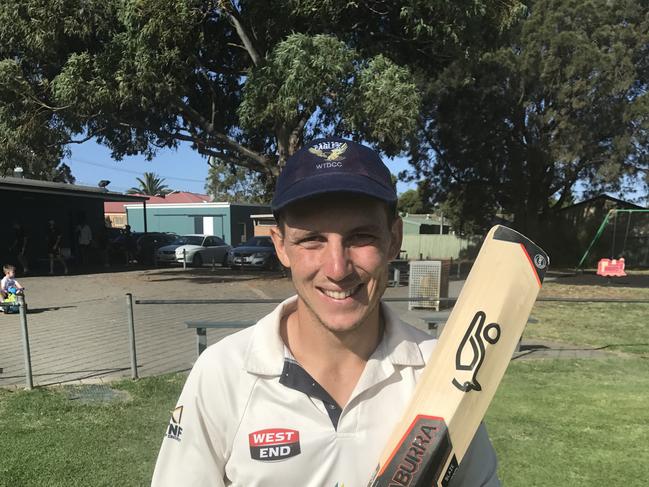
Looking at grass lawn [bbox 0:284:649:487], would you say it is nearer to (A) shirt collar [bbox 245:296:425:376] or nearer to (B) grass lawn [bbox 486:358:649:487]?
(B) grass lawn [bbox 486:358:649:487]

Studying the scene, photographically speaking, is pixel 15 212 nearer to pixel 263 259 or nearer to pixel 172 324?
pixel 263 259

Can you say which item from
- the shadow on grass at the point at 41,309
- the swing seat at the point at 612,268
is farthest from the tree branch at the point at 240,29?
the swing seat at the point at 612,268

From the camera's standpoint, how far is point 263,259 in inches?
784

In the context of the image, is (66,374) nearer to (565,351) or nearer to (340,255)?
(340,255)

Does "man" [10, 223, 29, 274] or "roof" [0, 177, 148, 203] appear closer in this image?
"man" [10, 223, 29, 274]

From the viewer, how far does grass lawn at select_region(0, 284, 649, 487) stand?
3.65m

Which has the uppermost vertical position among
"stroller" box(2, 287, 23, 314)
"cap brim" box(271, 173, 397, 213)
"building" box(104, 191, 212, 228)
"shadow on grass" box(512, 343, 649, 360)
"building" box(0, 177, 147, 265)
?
"building" box(104, 191, 212, 228)

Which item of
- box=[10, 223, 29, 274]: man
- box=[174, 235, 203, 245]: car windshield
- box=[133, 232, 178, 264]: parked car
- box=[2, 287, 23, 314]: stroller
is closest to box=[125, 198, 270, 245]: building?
box=[174, 235, 203, 245]: car windshield

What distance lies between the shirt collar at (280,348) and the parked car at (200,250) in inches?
840

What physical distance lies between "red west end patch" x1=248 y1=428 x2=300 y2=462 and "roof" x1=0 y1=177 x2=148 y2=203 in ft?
66.9

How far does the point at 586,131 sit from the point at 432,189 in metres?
7.60

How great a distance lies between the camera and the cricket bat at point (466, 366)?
132 centimetres

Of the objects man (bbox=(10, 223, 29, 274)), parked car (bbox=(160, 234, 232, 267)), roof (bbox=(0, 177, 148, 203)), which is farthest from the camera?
parked car (bbox=(160, 234, 232, 267))

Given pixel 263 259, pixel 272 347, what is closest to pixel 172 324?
pixel 272 347
